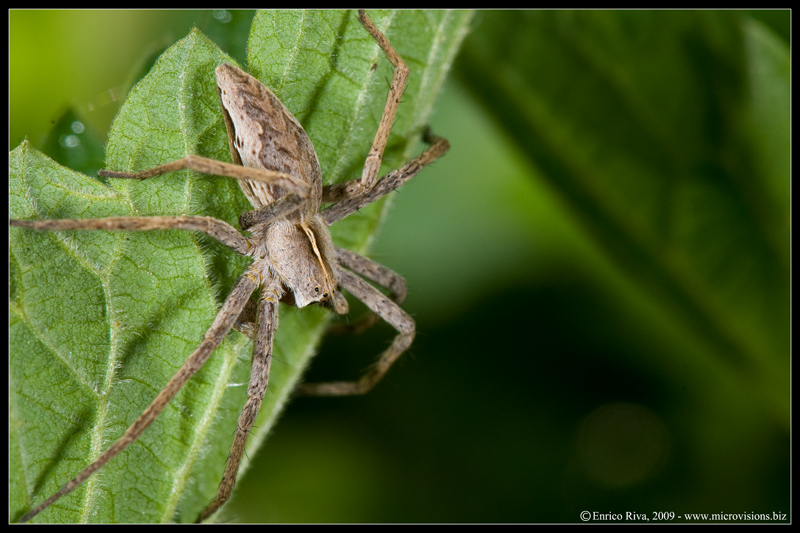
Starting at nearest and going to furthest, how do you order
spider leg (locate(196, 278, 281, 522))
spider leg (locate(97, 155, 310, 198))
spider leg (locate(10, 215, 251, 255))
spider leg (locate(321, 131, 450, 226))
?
spider leg (locate(10, 215, 251, 255)), spider leg (locate(97, 155, 310, 198)), spider leg (locate(196, 278, 281, 522)), spider leg (locate(321, 131, 450, 226))

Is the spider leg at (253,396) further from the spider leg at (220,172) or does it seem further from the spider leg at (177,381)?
the spider leg at (220,172)

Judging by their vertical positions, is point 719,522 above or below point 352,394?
above

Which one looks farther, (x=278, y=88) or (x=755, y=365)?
(x=755, y=365)

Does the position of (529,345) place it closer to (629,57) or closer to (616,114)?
(616,114)

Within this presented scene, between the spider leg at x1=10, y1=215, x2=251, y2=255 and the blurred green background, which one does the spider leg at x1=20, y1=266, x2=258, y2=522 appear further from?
the blurred green background

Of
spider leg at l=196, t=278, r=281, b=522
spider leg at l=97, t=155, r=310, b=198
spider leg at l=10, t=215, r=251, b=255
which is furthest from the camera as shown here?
spider leg at l=196, t=278, r=281, b=522

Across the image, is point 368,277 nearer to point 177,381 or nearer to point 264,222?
point 264,222

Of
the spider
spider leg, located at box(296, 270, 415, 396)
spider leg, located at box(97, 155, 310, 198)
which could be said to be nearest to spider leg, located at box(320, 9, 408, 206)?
the spider
